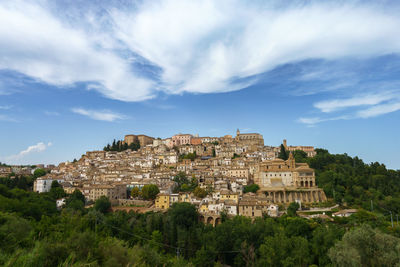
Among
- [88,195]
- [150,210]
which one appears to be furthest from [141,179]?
[150,210]

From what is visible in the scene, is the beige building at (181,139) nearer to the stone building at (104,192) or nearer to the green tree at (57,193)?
the stone building at (104,192)

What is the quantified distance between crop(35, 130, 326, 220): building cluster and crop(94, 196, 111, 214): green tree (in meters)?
4.09

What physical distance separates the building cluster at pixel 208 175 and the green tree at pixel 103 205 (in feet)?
13.4

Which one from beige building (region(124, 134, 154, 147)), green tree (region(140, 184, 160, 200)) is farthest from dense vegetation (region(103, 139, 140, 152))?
green tree (region(140, 184, 160, 200))

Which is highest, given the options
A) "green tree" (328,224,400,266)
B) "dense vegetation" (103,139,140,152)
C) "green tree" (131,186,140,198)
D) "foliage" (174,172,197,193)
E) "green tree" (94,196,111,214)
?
"dense vegetation" (103,139,140,152)

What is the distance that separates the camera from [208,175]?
1892 inches

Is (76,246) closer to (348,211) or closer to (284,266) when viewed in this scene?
(284,266)

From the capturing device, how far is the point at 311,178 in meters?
42.8

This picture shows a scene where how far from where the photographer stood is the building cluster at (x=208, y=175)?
35.9m

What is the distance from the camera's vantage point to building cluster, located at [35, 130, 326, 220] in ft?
118

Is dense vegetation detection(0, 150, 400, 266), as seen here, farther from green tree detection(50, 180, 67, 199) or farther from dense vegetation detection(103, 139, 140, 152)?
dense vegetation detection(103, 139, 140, 152)

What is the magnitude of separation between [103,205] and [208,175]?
19.1m

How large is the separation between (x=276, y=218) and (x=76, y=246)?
27794 mm

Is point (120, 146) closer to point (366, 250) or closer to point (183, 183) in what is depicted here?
point (183, 183)
